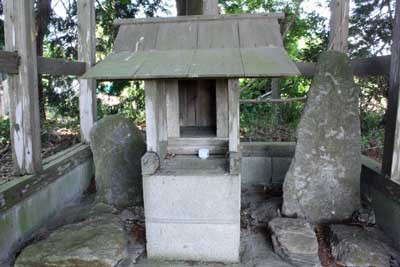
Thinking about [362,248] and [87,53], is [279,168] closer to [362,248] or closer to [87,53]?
[362,248]

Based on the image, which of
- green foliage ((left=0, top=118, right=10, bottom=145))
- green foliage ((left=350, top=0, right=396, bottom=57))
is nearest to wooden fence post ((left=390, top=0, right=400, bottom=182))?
green foliage ((left=350, top=0, right=396, bottom=57))

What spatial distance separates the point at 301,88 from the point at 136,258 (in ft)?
17.5

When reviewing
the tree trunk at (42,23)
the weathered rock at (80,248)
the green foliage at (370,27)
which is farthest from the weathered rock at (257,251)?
the tree trunk at (42,23)

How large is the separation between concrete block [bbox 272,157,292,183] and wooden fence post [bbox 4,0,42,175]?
9.04 feet

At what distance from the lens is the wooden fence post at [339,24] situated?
11.6ft

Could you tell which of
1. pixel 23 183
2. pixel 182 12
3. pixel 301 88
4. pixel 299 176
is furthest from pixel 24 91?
pixel 301 88

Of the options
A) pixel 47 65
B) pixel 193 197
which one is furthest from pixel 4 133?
pixel 193 197

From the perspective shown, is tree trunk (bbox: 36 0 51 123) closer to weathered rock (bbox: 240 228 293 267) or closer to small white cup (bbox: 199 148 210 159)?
small white cup (bbox: 199 148 210 159)

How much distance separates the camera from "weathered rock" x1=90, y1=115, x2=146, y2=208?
354cm

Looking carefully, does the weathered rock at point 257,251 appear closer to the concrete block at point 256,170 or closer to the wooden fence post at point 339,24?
the concrete block at point 256,170

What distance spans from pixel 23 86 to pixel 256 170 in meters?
2.81

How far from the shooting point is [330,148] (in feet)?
9.81

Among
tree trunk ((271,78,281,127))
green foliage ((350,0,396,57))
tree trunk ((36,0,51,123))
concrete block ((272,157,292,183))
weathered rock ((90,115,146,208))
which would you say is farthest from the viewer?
tree trunk ((36,0,51,123))

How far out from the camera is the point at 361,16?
193 inches
